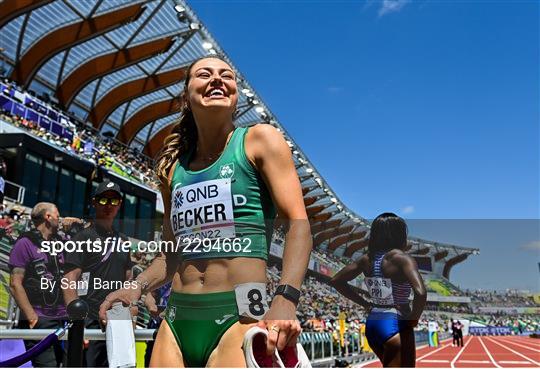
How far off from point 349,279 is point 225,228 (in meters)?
1.51

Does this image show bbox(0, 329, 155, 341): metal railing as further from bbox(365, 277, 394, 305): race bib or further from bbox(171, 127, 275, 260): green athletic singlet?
bbox(365, 277, 394, 305): race bib

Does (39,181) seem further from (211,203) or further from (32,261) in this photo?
(211,203)

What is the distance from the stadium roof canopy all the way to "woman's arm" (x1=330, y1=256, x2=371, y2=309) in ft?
52.9

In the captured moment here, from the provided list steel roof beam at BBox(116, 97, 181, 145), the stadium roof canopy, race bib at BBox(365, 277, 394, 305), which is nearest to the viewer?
race bib at BBox(365, 277, 394, 305)

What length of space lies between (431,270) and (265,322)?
1.95 meters

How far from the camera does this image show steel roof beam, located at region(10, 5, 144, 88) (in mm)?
24000

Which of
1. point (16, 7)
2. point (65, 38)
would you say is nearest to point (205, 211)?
point (16, 7)

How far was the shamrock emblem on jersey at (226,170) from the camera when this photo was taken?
1.86 m

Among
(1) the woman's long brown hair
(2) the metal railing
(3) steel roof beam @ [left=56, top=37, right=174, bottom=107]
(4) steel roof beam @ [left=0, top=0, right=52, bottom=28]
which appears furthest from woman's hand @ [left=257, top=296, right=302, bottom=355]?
(3) steel roof beam @ [left=56, top=37, right=174, bottom=107]

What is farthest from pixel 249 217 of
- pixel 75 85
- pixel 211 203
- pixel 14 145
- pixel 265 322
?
pixel 75 85

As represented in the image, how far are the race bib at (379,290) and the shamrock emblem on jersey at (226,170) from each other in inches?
59.1

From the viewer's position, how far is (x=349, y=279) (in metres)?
3.12

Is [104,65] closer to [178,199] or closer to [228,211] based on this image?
[178,199]

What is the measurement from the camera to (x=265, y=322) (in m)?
1.53
